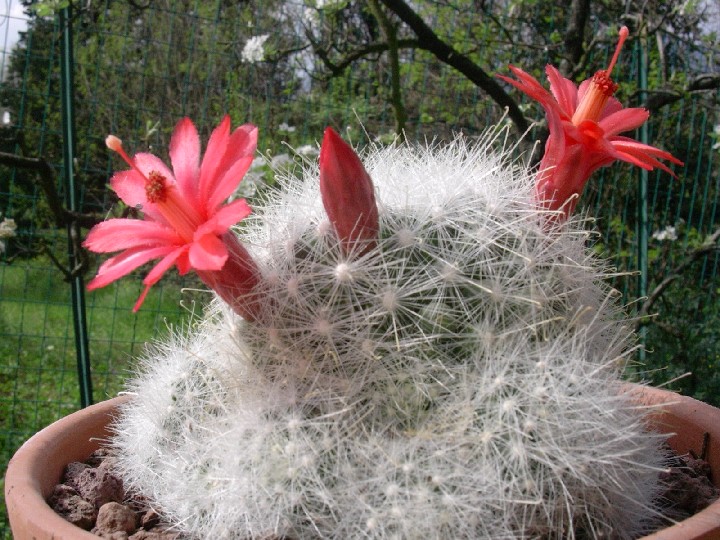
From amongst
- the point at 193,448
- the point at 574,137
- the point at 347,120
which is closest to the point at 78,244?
the point at 347,120

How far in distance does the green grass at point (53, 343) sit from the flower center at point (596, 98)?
207 cm

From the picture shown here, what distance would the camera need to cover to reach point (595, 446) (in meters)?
0.83

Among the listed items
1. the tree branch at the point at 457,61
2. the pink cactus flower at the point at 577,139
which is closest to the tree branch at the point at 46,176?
the tree branch at the point at 457,61

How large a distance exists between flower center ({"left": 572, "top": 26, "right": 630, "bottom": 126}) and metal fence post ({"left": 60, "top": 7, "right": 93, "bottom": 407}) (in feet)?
6.24

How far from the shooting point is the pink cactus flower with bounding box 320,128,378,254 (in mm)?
841

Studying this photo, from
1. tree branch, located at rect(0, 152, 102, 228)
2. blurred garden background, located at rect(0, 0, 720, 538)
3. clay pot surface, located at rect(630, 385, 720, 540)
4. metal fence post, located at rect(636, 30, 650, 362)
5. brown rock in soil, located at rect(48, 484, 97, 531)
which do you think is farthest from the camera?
metal fence post, located at rect(636, 30, 650, 362)

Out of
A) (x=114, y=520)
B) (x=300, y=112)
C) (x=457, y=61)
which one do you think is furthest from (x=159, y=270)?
(x=300, y=112)

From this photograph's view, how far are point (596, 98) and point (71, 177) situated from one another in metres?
2.07

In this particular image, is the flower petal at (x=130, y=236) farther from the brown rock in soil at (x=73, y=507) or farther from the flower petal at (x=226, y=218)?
the brown rock in soil at (x=73, y=507)

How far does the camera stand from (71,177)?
257 cm

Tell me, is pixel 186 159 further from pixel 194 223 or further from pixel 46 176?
pixel 46 176

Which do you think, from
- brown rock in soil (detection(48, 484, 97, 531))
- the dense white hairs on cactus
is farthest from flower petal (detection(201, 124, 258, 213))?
brown rock in soil (detection(48, 484, 97, 531))

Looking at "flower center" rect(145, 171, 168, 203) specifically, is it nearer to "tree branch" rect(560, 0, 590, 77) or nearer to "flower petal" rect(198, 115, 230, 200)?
"flower petal" rect(198, 115, 230, 200)

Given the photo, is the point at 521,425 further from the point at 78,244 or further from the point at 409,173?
the point at 78,244
